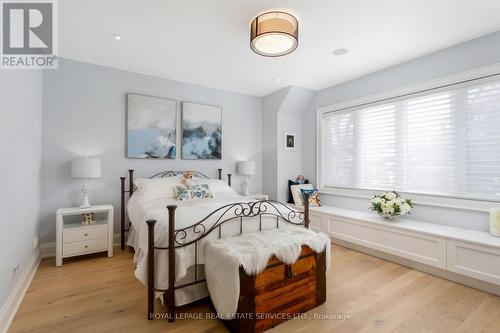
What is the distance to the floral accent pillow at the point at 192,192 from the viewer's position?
320 centimetres

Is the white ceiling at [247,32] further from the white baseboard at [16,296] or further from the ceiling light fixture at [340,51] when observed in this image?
the white baseboard at [16,296]

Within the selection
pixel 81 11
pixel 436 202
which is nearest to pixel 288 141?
pixel 436 202

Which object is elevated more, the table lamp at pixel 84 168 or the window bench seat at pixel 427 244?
the table lamp at pixel 84 168

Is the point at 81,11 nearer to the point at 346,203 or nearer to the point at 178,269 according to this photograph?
the point at 178,269

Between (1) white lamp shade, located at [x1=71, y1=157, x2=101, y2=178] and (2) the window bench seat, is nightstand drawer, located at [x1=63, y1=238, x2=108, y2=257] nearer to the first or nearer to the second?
(1) white lamp shade, located at [x1=71, y1=157, x2=101, y2=178]

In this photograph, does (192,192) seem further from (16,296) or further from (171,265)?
(16,296)

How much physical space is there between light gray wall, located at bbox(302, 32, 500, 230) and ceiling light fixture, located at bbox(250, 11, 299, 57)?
202 centimetres

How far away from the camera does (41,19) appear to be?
7.79ft

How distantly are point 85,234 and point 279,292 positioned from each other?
261 cm

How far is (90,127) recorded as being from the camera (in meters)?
3.43

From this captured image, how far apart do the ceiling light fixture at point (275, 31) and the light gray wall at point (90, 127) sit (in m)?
2.23

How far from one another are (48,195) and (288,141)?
156 inches

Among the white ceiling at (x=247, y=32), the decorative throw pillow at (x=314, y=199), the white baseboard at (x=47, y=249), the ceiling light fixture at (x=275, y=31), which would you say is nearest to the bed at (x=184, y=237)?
the white baseboard at (x=47, y=249)

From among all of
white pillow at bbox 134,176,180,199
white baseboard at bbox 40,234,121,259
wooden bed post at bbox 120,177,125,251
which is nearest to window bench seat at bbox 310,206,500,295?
white pillow at bbox 134,176,180,199
